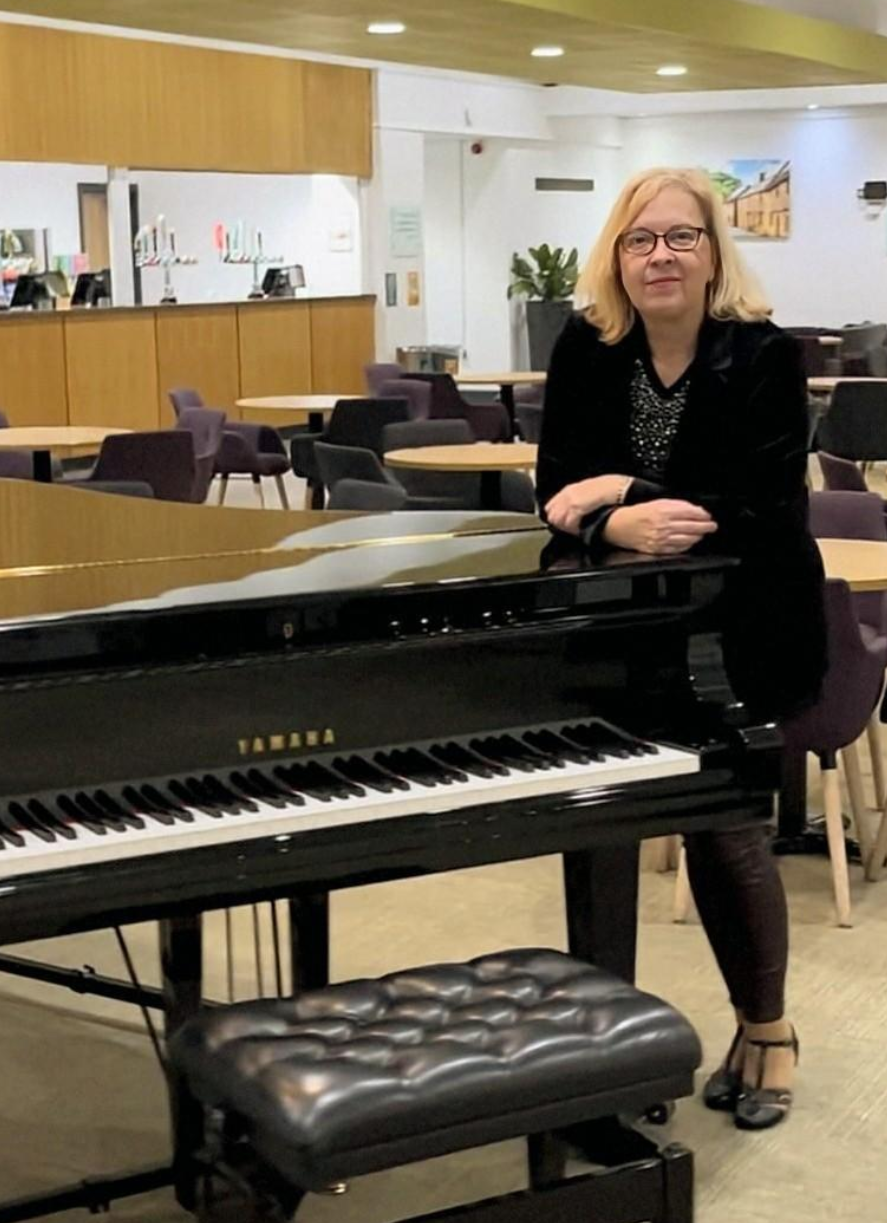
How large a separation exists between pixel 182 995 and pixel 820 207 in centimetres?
1697

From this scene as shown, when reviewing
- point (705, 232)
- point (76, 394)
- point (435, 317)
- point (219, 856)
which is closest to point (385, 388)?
point (76, 394)

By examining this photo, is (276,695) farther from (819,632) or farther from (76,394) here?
(76,394)

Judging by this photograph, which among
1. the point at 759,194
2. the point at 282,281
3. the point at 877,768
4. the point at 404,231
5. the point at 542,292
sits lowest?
the point at 877,768

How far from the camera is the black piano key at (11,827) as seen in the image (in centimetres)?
220

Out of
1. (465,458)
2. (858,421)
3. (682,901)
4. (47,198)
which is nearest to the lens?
(682,901)

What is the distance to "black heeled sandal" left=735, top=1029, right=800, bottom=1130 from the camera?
10.5ft

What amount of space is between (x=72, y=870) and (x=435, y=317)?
16.3 meters

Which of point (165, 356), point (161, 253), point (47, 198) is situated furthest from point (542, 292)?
point (47, 198)

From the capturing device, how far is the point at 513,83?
17547 millimetres

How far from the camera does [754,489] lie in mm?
2924

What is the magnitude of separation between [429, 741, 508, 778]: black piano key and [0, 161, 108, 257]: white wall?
11.1 meters

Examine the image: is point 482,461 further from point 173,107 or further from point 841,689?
point 173,107

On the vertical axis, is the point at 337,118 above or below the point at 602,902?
above

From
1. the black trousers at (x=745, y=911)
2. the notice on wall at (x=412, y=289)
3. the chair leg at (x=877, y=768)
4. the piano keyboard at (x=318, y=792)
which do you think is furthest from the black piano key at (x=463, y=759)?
the notice on wall at (x=412, y=289)
